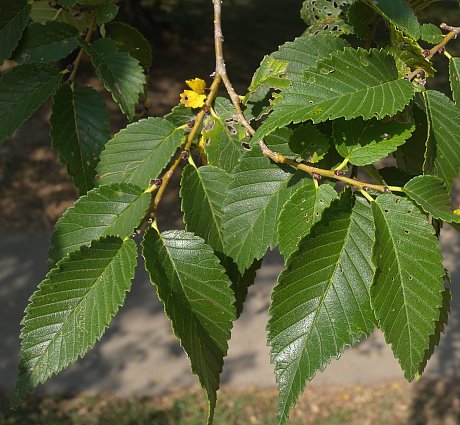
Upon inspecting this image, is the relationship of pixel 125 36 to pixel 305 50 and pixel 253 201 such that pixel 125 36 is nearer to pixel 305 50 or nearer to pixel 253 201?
pixel 305 50

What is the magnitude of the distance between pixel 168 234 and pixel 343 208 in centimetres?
25

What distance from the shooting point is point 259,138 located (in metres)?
0.93

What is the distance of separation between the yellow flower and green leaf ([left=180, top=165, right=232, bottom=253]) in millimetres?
143

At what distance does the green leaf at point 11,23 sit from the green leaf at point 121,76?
157 millimetres

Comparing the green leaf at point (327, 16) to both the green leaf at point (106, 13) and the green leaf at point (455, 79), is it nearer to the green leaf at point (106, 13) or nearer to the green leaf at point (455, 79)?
the green leaf at point (455, 79)

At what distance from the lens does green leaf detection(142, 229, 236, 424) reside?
0.95 m

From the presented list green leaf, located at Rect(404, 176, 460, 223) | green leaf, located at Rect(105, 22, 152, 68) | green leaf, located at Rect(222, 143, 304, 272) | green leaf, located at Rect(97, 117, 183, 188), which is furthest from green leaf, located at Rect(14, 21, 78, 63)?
green leaf, located at Rect(404, 176, 460, 223)

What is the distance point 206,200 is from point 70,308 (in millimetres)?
254

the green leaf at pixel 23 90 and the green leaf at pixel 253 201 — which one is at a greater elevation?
the green leaf at pixel 253 201

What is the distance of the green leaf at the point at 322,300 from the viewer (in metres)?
0.90

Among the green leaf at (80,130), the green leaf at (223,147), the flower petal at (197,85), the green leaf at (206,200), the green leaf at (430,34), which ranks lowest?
the green leaf at (80,130)

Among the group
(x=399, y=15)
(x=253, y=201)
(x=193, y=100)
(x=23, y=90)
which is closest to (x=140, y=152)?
(x=193, y=100)

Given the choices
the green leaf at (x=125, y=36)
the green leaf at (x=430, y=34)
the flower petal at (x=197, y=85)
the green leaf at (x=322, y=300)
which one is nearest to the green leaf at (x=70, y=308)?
the green leaf at (x=322, y=300)

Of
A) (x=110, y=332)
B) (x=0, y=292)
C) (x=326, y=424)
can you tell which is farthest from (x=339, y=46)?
(x=0, y=292)
